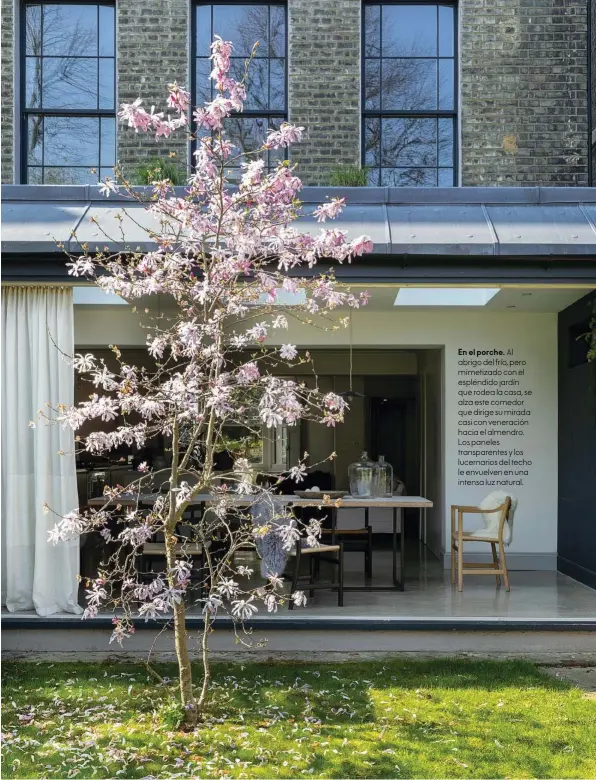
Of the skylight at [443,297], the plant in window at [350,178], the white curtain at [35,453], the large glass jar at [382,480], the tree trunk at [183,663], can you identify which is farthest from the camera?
the skylight at [443,297]

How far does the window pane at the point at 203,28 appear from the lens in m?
8.66

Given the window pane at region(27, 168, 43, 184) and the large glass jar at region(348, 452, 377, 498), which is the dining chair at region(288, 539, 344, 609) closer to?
the large glass jar at region(348, 452, 377, 498)

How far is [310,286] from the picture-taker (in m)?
4.22

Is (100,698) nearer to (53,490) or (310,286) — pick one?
(53,490)

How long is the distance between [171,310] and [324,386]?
4.10 m

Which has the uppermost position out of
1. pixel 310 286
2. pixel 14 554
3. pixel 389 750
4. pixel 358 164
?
pixel 358 164

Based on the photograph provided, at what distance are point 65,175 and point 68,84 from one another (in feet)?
2.97

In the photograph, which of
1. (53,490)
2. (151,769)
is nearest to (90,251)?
(53,490)

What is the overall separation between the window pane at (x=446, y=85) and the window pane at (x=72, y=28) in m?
3.41

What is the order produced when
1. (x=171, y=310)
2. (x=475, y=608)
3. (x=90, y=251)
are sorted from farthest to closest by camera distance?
(x=171, y=310) < (x=475, y=608) < (x=90, y=251)

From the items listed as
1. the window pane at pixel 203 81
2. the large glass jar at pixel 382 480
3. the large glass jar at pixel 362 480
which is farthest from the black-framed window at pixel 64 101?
the large glass jar at pixel 382 480

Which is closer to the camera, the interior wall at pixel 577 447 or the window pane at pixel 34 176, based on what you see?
the interior wall at pixel 577 447

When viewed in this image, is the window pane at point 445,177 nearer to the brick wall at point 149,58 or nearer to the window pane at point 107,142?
the brick wall at point 149,58

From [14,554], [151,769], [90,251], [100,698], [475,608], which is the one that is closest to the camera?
[151,769]
